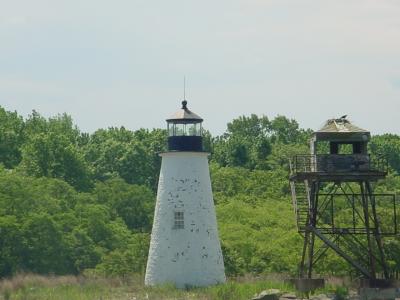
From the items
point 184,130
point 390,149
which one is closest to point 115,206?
point 184,130

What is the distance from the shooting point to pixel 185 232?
51.9 metres

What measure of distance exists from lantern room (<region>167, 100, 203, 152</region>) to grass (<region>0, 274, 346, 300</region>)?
655 centimetres

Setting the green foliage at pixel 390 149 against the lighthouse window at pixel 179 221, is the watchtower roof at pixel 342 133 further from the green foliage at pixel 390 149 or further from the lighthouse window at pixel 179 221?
the green foliage at pixel 390 149

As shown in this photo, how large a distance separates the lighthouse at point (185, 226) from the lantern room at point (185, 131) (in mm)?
46

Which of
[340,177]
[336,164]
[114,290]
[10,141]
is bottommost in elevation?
[114,290]

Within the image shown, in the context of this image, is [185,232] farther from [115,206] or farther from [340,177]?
[115,206]

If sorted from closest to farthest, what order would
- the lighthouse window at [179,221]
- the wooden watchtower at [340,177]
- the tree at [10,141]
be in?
the wooden watchtower at [340,177]
the lighthouse window at [179,221]
the tree at [10,141]

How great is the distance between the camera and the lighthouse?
5172 centimetres

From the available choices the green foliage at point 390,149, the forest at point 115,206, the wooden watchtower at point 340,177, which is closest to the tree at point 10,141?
the forest at point 115,206

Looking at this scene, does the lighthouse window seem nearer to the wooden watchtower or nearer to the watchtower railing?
the wooden watchtower

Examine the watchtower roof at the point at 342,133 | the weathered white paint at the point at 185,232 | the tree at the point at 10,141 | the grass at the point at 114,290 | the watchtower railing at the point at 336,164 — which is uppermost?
the tree at the point at 10,141

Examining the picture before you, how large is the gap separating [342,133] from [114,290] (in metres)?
12.3

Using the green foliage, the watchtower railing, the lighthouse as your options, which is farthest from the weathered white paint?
the green foliage

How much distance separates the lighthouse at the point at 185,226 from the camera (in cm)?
5172
